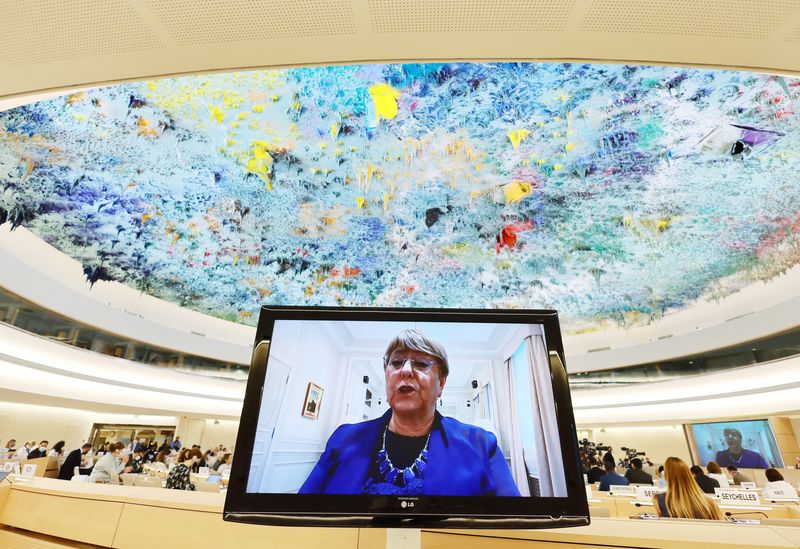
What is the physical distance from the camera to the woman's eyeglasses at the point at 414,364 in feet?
3.59

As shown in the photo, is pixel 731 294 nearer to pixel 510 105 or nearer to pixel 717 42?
pixel 510 105

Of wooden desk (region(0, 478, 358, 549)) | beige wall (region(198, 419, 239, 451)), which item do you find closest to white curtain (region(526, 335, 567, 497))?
wooden desk (region(0, 478, 358, 549))

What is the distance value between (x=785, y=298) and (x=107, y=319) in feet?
52.0

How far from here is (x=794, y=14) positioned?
1.81 m

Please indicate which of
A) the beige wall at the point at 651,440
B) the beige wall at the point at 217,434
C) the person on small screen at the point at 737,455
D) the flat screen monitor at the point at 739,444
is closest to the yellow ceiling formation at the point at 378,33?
the flat screen monitor at the point at 739,444

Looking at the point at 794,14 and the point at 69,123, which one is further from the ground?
the point at 69,123

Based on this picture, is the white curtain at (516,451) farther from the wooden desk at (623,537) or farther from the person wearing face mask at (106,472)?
the person wearing face mask at (106,472)

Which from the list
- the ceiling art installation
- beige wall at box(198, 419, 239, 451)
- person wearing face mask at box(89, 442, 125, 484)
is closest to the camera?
the ceiling art installation

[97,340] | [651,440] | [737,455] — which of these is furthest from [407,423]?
[651,440]

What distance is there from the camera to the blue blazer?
0.98 metres

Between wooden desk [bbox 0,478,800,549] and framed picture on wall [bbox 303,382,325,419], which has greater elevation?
framed picture on wall [bbox 303,382,325,419]

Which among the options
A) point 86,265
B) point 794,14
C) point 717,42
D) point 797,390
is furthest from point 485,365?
point 797,390

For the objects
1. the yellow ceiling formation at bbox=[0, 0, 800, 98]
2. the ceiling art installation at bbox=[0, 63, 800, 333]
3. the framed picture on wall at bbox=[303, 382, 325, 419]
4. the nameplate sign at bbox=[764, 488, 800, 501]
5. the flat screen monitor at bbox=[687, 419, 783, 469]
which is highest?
the ceiling art installation at bbox=[0, 63, 800, 333]

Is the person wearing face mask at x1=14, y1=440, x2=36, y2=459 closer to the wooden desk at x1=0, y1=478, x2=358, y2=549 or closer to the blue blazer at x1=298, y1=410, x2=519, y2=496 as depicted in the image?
the wooden desk at x1=0, y1=478, x2=358, y2=549
